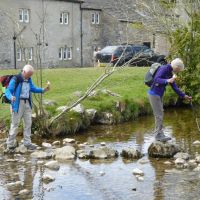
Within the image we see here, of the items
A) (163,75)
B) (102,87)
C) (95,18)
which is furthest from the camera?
(95,18)

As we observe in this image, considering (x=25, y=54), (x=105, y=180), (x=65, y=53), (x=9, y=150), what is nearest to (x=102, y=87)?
(x=25, y=54)

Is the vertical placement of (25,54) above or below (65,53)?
above

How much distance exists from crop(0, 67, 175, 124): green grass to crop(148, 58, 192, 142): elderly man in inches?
151

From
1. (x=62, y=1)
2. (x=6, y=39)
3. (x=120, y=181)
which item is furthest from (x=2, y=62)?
(x=120, y=181)

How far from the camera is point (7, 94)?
13352mm

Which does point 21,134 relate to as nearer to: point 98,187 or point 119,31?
point 98,187

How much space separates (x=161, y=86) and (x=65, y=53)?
3927 centimetres

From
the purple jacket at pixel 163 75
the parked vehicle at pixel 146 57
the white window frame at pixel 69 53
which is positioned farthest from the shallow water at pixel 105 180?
the white window frame at pixel 69 53

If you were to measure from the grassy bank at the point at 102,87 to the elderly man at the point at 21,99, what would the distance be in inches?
120

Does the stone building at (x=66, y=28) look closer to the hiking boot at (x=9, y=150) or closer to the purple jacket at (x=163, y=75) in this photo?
the purple jacket at (x=163, y=75)

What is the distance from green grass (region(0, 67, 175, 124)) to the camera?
19.0 m

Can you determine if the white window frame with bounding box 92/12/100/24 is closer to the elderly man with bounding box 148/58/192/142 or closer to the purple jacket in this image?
the elderly man with bounding box 148/58/192/142

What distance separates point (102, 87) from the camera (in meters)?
22.6

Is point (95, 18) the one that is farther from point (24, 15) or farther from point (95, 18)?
point (24, 15)
